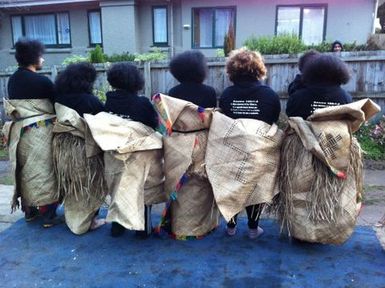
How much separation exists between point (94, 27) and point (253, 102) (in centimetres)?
1093

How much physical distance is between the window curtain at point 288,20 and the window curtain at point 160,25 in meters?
3.58

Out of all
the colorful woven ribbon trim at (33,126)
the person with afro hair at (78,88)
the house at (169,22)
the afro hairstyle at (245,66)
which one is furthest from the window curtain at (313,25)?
the colorful woven ribbon trim at (33,126)

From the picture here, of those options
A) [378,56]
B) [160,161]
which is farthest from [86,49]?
[160,161]

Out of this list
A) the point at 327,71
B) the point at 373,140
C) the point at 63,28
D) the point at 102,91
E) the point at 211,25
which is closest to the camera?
the point at 327,71

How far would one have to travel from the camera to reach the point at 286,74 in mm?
6547

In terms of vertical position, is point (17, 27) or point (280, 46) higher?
point (17, 27)

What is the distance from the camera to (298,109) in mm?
2945

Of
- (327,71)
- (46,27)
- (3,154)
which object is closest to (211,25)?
(46,27)

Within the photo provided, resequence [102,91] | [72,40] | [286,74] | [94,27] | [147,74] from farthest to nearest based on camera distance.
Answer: [72,40] < [94,27] < [102,91] < [147,74] < [286,74]

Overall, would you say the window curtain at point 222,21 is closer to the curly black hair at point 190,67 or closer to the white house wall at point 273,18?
the white house wall at point 273,18

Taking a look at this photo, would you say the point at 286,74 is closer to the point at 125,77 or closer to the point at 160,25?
the point at 125,77

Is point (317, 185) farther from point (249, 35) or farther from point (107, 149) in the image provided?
point (249, 35)

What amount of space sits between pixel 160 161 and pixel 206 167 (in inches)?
19.0

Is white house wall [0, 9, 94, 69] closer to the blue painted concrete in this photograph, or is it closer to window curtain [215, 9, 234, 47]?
window curtain [215, 9, 234, 47]
